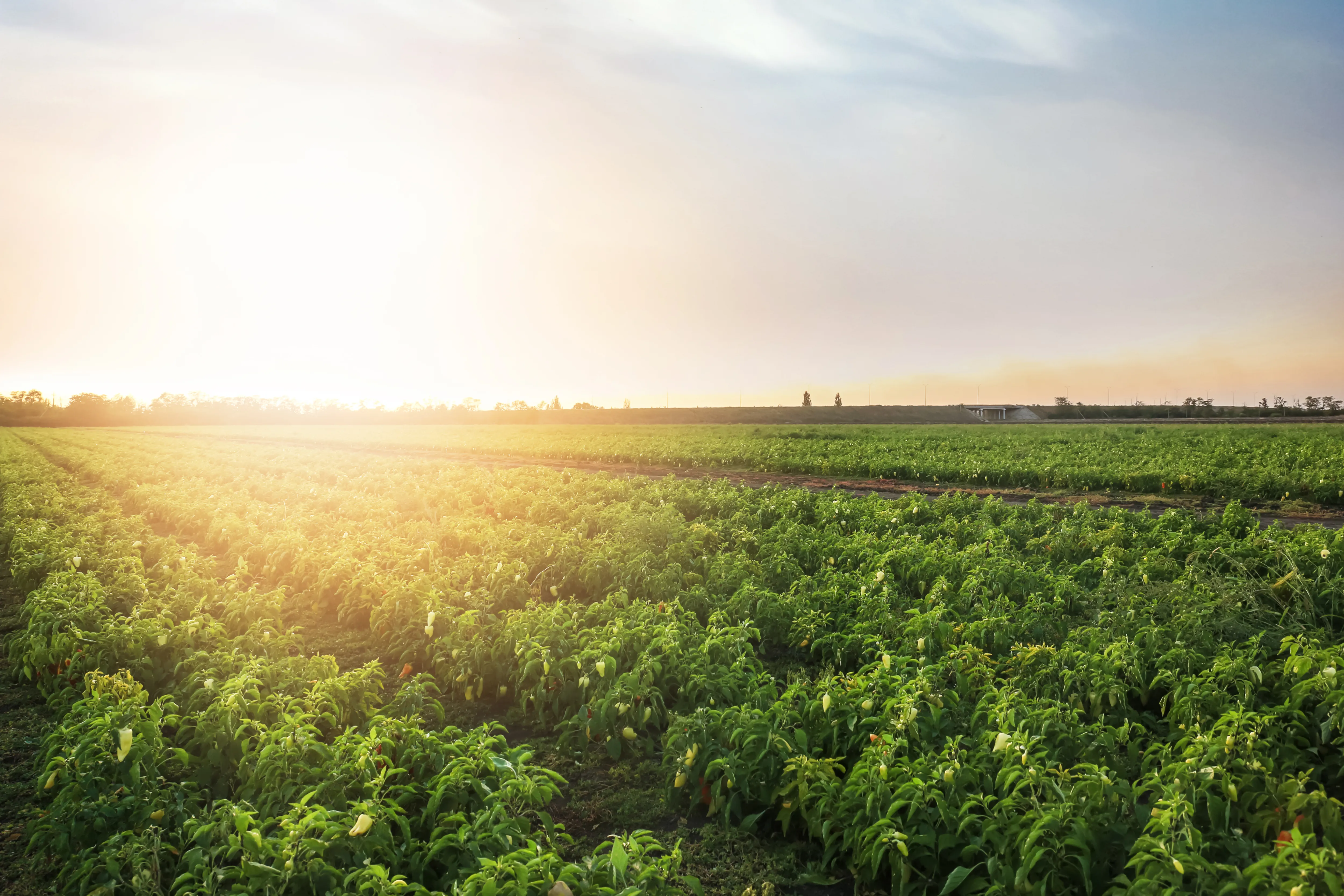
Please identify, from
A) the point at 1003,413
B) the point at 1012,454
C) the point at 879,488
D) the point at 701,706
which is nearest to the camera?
the point at 701,706

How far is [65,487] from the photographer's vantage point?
22531 mm

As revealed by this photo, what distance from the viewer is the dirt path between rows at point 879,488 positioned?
1466 cm

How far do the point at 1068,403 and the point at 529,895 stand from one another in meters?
154

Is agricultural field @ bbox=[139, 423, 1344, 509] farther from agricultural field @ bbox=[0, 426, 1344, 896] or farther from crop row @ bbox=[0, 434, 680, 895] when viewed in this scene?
crop row @ bbox=[0, 434, 680, 895]

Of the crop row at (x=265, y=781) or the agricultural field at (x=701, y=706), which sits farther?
the agricultural field at (x=701, y=706)

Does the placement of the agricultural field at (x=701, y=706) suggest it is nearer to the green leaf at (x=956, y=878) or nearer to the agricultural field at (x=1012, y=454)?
the green leaf at (x=956, y=878)

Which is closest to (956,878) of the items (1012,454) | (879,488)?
(879,488)

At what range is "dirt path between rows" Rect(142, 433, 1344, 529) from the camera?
14.7 metres

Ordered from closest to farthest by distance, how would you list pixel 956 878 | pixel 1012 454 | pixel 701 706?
pixel 956 878
pixel 701 706
pixel 1012 454

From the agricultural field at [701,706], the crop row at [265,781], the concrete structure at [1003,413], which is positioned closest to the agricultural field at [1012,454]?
the agricultural field at [701,706]

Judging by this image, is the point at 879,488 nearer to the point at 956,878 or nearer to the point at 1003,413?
the point at 956,878

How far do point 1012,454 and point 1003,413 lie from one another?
10848cm

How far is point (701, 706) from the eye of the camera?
5215 mm

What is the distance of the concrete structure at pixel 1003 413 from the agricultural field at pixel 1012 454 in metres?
56.1
